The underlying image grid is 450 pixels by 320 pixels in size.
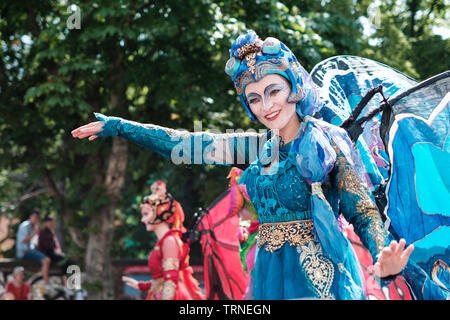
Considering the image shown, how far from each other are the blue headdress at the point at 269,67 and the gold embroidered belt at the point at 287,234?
509mm

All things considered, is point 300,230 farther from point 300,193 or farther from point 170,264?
point 170,264

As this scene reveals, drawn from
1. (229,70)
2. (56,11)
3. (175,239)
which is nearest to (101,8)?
(56,11)

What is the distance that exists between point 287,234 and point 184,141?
0.69 meters

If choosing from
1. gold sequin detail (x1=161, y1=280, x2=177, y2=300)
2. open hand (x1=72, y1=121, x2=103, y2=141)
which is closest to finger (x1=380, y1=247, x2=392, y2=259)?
open hand (x1=72, y1=121, x2=103, y2=141)

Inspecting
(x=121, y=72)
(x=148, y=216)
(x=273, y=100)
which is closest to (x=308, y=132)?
(x=273, y=100)

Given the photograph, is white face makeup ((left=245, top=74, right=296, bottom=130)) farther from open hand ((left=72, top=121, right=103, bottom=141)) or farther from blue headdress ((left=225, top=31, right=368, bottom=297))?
open hand ((left=72, top=121, right=103, bottom=141))

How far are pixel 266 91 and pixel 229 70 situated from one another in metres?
0.21

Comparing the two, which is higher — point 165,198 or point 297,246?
point 165,198

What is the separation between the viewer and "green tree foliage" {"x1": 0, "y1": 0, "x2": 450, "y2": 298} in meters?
7.76

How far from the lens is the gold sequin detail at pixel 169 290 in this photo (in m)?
6.06

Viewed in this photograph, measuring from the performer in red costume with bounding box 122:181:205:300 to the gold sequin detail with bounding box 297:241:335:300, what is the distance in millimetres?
3583

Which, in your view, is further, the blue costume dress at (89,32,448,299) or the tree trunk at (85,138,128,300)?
the tree trunk at (85,138,128,300)

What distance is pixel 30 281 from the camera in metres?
10.0
